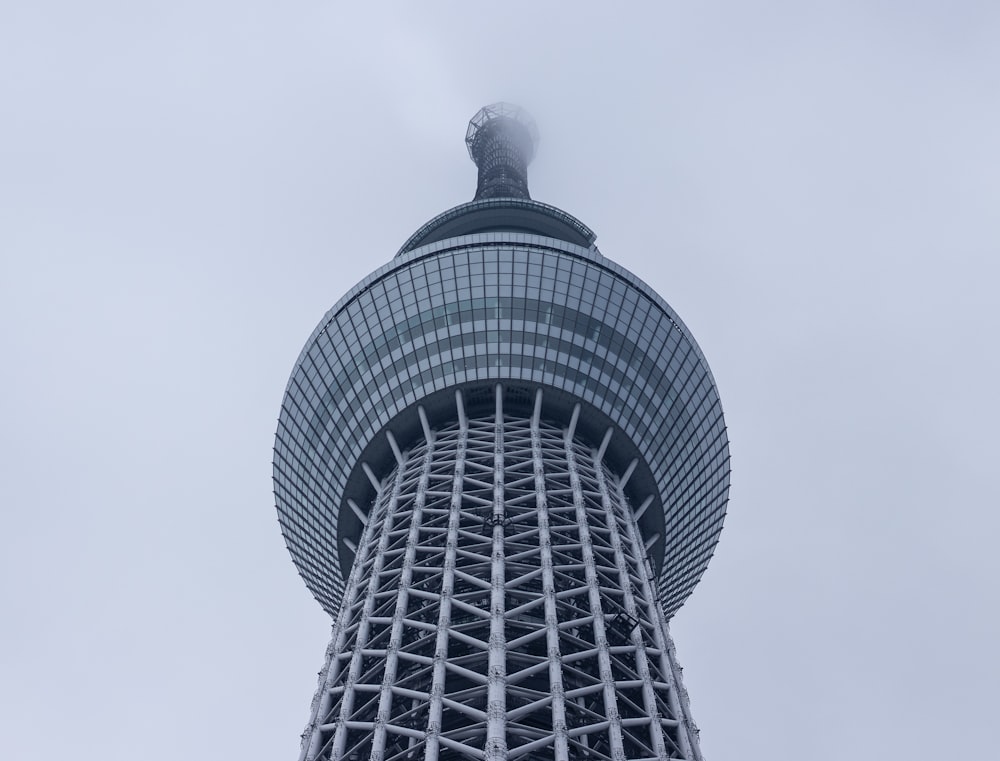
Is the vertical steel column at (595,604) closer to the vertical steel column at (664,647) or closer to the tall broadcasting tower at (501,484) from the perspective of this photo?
the tall broadcasting tower at (501,484)

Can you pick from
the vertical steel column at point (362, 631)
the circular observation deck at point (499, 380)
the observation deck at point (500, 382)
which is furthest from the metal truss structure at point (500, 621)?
the circular observation deck at point (499, 380)

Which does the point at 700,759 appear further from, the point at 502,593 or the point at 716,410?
the point at 716,410

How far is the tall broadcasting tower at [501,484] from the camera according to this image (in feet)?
214

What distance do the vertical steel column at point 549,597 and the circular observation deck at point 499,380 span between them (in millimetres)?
5323

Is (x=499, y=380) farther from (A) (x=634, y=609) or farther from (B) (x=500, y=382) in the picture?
(A) (x=634, y=609)

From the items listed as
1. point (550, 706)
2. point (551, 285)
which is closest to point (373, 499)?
point (551, 285)

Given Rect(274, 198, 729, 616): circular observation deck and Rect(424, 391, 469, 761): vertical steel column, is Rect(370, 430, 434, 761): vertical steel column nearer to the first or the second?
Rect(424, 391, 469, 761): vertical steel column

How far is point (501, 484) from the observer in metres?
80.2

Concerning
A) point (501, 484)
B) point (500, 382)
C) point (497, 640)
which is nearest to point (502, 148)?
point (500, 382)

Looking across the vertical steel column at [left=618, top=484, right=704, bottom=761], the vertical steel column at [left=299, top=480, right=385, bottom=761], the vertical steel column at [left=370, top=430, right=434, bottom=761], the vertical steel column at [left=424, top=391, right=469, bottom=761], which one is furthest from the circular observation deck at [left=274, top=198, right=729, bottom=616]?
the vertical steel column at [left=618, top=484, right=704, bottom=761]

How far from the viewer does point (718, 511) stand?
97812mm

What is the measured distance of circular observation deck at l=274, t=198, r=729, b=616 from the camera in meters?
90.0

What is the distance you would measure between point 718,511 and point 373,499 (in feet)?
98.2

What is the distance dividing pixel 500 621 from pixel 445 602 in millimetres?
4148
